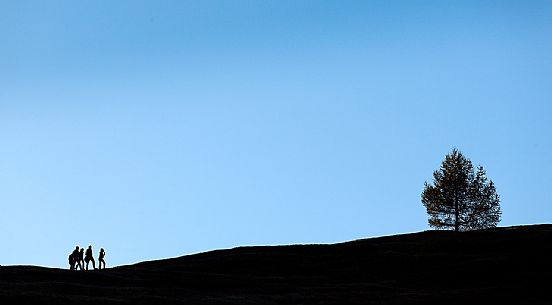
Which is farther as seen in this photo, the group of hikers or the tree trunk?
the tree trunk

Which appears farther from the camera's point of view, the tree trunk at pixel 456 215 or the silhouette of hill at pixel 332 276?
the tree trunk at pixel 456 215

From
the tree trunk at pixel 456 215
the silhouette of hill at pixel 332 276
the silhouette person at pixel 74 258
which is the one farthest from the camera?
the tree trunk at pixel 456 215

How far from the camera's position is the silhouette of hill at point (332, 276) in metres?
42.1

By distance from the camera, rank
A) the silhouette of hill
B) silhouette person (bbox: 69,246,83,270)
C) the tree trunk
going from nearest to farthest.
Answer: the silhouette of hill < silhouette person (bbox: 69,246,83,270) < the tree trunk

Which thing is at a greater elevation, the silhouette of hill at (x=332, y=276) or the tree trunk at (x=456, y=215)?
the tree trunk at (x=456, y=215)

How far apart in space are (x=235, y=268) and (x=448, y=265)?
1484cm

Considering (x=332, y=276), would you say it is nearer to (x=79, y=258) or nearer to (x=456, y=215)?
(x=79, y=258)

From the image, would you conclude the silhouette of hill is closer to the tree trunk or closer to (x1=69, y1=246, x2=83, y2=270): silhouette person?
(x1=69, y1=246, x2=83, y2=270): silhouette person

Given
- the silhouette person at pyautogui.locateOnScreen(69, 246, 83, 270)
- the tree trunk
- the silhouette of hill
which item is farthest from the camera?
the tree trunk

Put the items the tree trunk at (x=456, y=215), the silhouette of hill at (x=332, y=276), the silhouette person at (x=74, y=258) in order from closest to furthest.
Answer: the silhouette of hill at (x=332, y=276) → the silhouette person at (x=74, y=258) → the tree trunk at (x=456, y=215)

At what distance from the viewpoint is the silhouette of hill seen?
1657 inches

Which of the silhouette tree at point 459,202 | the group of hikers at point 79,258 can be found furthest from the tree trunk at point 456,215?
the group of hikers at point 79,258

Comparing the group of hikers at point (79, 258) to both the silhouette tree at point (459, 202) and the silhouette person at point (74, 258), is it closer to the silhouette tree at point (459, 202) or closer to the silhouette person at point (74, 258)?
the silhouette person at point (74, 258)

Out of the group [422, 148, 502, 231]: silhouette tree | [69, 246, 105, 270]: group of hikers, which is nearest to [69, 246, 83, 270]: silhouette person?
[69, 246, 105, 270]: group of hikers
